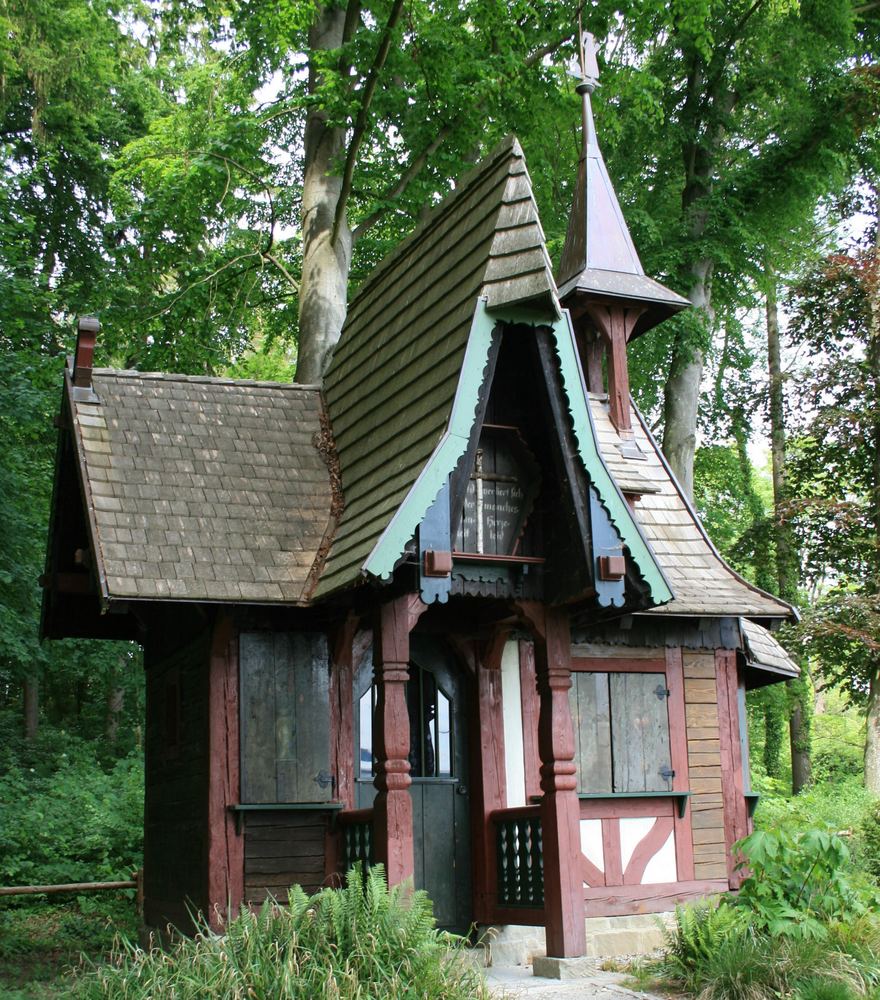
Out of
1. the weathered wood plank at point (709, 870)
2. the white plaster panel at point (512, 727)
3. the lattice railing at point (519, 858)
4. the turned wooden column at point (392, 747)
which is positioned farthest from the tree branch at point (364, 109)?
the weathered wood plank at point (709, 870)

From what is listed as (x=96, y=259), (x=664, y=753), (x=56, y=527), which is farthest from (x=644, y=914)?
(x=96, y=259)

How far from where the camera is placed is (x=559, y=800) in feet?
29.5

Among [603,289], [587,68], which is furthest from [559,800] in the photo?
[587,68]

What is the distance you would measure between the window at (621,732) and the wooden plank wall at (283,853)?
7.95ft

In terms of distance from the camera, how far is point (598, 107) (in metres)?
18.7

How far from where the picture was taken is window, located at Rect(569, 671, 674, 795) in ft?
36.2

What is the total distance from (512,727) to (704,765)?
1957 millimetres

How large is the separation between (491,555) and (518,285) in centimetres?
196

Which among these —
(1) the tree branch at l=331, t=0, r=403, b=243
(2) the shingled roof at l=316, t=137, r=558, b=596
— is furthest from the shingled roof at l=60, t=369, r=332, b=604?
(1) the tree branch at l=331, t=0, r=403, b=243

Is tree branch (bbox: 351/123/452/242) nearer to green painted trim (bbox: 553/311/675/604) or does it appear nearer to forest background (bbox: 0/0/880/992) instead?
forest background (bbox: 0/0/880/992)

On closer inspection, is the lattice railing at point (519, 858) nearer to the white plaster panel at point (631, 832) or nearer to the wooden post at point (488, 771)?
the wooden post at point (488, 771)

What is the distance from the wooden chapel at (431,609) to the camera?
29.4ft

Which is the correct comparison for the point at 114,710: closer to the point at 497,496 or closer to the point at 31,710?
the point at 31,710

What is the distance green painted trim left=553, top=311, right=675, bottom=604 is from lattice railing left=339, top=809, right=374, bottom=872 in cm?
269
